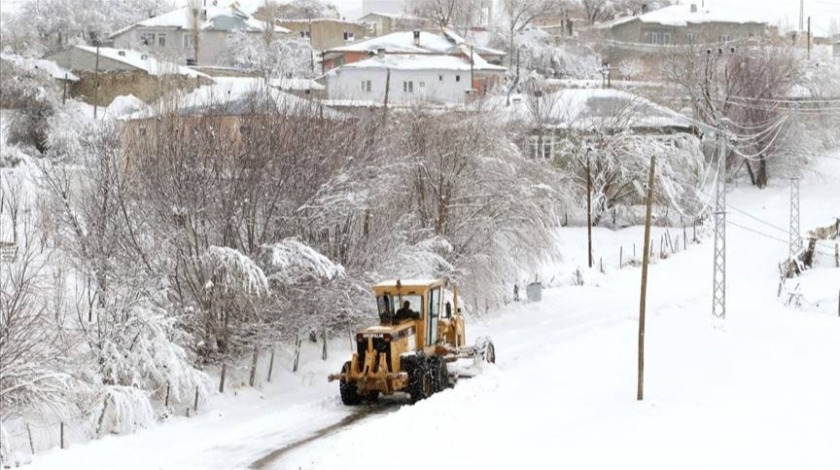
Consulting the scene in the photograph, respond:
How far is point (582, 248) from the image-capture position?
6191 cm

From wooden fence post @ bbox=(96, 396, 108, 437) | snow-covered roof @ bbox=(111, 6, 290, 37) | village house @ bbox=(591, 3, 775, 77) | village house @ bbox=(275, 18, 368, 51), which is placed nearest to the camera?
wooden fence post @ bbox=(96, 396, 108, 437)

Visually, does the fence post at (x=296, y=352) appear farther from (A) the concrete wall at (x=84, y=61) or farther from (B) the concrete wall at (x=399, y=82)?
(A) the concrete wall at (x=84, y=61)

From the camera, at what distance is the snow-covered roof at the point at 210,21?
4031 inches

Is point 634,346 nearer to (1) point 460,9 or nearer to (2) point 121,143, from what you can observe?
(2) point 121,143

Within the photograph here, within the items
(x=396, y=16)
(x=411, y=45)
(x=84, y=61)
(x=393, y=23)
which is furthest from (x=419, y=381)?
(x=396, y=16)

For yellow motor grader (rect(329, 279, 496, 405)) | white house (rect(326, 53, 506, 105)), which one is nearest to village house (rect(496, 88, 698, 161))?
white house (rect(326, 53, 506, 105))

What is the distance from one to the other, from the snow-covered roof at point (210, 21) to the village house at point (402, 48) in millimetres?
12308

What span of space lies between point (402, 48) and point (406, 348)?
70914 millimetres

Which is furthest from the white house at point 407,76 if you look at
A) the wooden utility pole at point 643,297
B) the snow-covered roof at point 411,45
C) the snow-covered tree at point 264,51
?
the wooden utility pole at point 643,297

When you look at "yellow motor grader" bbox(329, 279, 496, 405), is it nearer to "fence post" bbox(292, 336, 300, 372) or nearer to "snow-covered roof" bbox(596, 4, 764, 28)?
"fence post" bbox(292, 336, 300, 372)

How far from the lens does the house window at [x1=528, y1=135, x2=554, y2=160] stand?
6619 cm

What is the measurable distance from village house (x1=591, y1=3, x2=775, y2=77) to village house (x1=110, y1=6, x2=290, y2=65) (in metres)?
38.7

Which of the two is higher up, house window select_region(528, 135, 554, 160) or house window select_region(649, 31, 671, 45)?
house window select_region(649, 31, 671, 45)

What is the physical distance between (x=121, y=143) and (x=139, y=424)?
1051 centimetres
